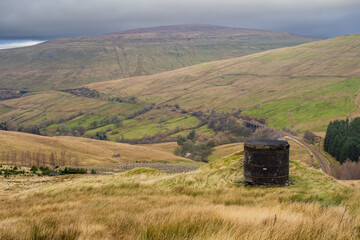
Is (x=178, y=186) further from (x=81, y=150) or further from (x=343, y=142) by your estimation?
(x=343, y=142)

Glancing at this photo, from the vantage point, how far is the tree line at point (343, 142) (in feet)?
309

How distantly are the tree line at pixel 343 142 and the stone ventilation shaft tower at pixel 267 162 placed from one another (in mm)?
85165

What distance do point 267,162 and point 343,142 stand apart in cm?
9169

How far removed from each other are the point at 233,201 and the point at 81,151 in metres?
90.2

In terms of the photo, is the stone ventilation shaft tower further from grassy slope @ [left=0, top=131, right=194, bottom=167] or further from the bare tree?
the bare tree

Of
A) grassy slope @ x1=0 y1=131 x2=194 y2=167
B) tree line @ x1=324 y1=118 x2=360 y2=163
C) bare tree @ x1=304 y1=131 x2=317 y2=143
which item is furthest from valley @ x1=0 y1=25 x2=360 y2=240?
tree line @ x1=324 y1=118 x2=360 y2=163

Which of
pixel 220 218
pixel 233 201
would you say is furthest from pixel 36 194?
pixel 220 218

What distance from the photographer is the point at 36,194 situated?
2064cm

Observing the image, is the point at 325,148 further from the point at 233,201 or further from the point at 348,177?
the point at 233,201

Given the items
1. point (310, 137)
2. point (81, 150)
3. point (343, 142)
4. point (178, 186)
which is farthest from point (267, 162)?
point (310, 137)

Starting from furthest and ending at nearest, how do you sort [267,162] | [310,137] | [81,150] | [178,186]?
[310,137] → [81,150] → [178,186] → [267,162]

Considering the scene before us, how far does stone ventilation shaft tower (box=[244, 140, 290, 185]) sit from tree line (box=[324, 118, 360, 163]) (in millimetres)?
85165

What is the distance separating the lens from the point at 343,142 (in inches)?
3927

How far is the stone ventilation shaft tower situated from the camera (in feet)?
66.6
